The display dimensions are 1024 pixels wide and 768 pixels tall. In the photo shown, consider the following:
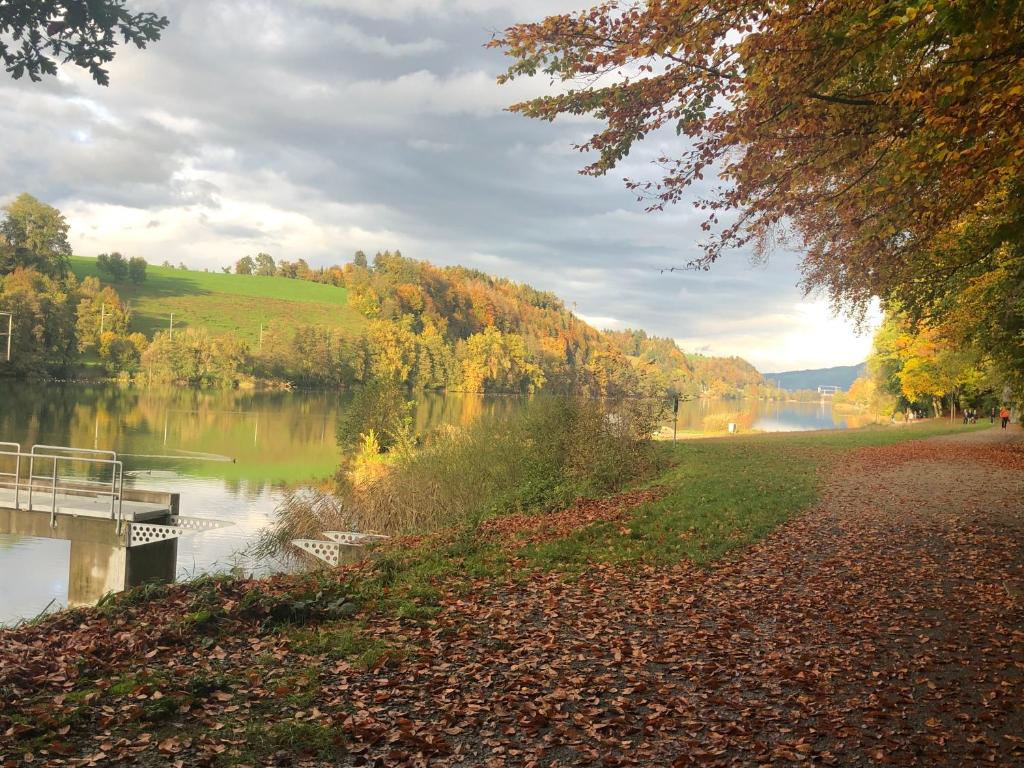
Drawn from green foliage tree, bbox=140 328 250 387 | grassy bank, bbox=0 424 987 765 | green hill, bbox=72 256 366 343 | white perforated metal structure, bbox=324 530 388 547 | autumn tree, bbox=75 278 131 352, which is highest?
green hill, bbox=72 256 366 343

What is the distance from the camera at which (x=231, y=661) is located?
6219mm

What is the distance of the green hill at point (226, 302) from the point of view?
118306 millimetres

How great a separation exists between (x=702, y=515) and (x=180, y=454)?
30838 mm

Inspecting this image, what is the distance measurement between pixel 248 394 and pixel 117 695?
289 feet

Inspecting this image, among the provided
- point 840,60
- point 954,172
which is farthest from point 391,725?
point 954,172

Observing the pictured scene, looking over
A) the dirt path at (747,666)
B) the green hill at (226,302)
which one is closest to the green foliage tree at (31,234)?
the green hill at (226,302)

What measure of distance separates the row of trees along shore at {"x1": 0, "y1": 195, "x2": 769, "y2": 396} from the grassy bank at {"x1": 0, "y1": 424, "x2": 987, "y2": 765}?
41194mm

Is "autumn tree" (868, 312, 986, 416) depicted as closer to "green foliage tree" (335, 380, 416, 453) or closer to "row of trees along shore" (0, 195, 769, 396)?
"row of trees along shore" (0, 195, 769, 396)

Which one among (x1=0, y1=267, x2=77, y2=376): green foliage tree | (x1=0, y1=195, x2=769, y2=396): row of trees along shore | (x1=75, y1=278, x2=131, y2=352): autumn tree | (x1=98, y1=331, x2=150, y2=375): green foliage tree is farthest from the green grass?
(x1=98, y1=331, x2=150, y2=375): green foliage tree

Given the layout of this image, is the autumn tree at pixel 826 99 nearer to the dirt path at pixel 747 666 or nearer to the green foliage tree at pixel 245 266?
the dirt path at pixel 747 666

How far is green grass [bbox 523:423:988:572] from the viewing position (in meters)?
10.2

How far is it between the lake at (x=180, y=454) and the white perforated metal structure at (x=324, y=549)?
2.32 meters

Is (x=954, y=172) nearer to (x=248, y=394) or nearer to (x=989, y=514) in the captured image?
(x=989, y=514)

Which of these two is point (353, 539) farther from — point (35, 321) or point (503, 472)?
point (35, 321)
